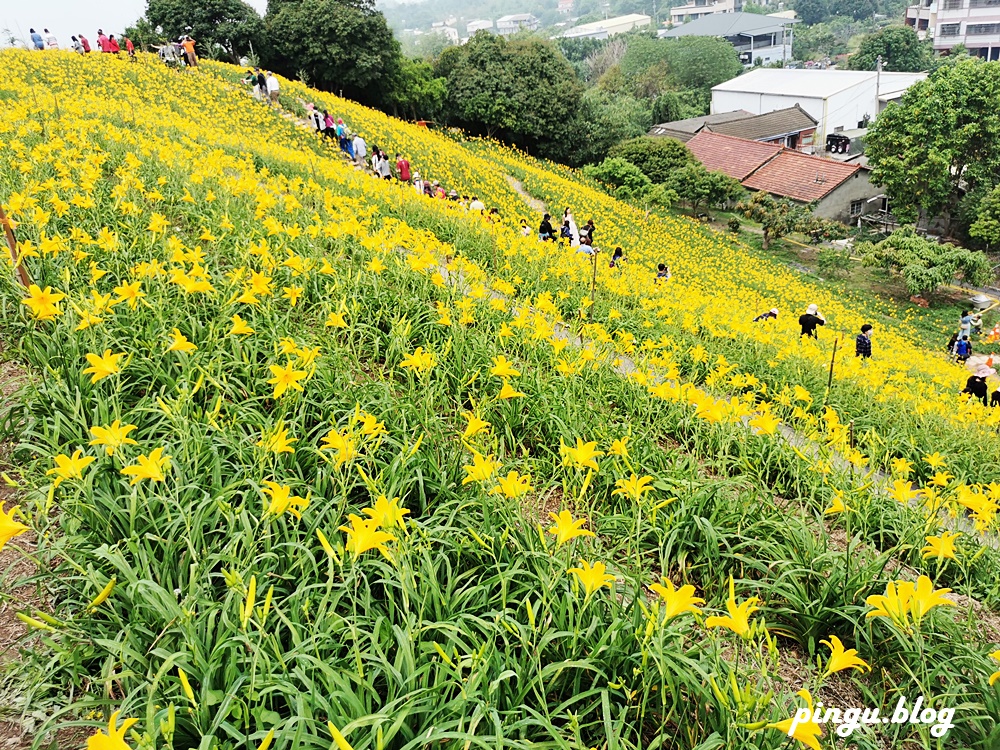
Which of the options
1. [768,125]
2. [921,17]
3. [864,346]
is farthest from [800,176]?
[921,17]

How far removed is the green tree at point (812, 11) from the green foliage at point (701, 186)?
107508 mm

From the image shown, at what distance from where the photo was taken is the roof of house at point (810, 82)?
46.7 metres

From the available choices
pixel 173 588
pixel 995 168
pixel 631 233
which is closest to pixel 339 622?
pixel 173 588

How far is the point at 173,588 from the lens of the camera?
7.11 feet

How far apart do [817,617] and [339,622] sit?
200 cm

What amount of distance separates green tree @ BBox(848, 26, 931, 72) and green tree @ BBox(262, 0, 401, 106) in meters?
60.0

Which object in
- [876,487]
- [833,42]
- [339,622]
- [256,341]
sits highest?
[833,42]

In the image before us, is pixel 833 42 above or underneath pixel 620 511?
above

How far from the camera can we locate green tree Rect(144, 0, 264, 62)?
80.2 feet

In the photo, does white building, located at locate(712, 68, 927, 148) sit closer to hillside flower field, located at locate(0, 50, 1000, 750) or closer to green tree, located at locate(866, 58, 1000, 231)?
green tree, located at locate(866, 58, 1000, 231)

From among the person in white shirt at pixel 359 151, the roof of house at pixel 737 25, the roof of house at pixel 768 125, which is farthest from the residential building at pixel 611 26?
the person in white shirt at pixel 359 151

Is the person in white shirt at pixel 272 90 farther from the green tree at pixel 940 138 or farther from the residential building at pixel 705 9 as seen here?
the residential building at pixel 705 9

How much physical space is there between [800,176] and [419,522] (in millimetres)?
33433

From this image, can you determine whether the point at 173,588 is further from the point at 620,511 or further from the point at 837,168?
the point at 837,168
